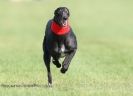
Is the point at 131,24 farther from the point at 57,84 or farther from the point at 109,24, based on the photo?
the point at 57,84

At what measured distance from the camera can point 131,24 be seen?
34906 millimetres

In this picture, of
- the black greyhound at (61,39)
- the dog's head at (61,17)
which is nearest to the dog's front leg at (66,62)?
the black greyhound at (61,39)

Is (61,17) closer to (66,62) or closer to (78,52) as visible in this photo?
(66,62)

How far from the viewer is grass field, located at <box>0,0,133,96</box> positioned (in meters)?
11.3

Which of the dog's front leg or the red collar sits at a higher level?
the red collar

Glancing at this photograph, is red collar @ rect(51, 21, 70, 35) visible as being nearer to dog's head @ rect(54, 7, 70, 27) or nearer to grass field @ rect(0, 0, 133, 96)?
dog's head @ rect(54, 7, 70, 27)

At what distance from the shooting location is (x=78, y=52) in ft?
67.9

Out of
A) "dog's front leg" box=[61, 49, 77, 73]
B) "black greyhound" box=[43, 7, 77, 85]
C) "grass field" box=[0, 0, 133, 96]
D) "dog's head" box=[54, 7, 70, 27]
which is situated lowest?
"grass field" box=[0, 0, 133, 96]

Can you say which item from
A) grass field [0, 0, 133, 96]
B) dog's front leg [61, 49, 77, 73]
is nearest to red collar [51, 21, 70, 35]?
dog's front leg [61, 49, 77, 73]

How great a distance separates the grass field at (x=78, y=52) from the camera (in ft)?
37.0

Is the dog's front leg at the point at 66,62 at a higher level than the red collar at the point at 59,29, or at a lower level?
lower

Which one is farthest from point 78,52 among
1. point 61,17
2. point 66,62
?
point 61,17

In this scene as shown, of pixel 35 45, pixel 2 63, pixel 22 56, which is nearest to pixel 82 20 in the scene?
pixel 35 45

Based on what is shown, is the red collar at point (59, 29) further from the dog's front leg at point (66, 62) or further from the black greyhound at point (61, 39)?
the dog's front leg at point (66, 62)
